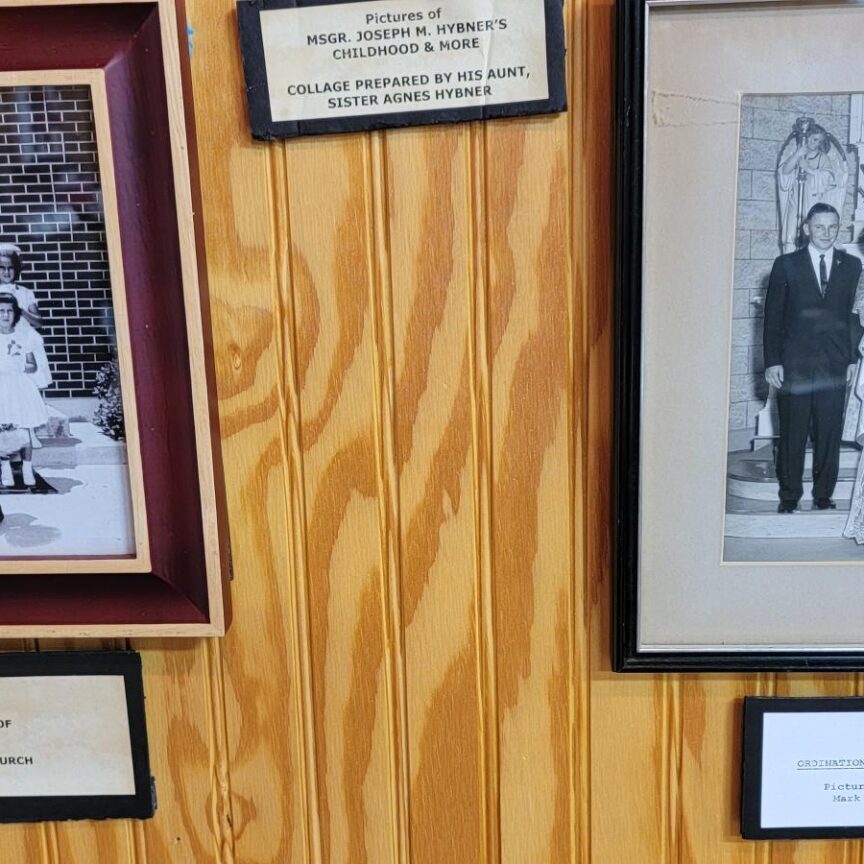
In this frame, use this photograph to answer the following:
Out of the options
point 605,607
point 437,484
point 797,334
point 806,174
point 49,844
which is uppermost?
point 806,174

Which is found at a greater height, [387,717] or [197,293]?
[197,293]

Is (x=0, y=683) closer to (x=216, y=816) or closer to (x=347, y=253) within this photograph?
(x=216, y=816)

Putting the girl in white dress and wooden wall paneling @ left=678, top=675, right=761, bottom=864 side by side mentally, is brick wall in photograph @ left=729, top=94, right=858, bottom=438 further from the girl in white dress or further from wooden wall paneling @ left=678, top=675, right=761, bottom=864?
the girl in white dress

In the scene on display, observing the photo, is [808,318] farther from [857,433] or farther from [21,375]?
[21,375]

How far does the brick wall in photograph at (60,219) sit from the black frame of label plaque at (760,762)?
0.56 m

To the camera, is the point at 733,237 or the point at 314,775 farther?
the point at 314,775

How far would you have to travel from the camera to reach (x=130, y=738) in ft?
2.29

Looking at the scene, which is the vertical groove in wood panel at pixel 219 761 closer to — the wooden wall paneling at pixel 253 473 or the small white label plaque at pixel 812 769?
the wooden wall paneling at pixel 253 473

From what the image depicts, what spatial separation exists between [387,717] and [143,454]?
0.28 m

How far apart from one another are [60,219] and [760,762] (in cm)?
66

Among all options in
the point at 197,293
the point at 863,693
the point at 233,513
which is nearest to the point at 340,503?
the point at 233,513

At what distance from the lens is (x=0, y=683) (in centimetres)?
70

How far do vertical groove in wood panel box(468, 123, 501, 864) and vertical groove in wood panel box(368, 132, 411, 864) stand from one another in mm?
59

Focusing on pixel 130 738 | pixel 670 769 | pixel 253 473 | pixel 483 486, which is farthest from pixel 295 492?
pixel 670 769
